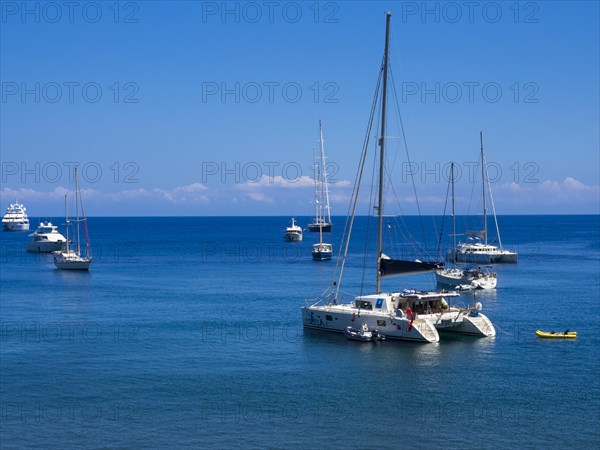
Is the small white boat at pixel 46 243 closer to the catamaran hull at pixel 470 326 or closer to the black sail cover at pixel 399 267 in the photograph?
the black sail cover at pixel 399 267

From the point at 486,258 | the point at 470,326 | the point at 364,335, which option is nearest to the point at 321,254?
the point at 486,258

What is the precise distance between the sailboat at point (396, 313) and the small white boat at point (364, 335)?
0.89 feet

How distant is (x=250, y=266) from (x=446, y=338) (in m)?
73.6

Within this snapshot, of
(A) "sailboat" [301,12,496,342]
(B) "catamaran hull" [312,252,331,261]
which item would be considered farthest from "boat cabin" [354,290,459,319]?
(B) "catamaran hull" [312,252,331,261]

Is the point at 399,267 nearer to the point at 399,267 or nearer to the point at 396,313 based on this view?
the point at 399,267

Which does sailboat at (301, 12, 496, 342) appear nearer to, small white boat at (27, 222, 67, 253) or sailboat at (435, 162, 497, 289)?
sailboat at (435, 162, 497, 289)

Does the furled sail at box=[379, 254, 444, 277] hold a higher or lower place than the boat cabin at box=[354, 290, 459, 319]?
higher

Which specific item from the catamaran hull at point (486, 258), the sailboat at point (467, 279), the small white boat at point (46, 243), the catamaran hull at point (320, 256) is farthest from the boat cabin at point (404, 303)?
the small white boat at point (46, 243)

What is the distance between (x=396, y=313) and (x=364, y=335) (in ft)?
9.53

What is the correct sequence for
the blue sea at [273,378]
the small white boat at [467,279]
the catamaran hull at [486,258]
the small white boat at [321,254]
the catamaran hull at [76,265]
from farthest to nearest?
the small white boat at [321,254]
the catamaran hull at [486,258]
the catamaran hull at [76,265]
the small white boat at [467,279]
the blue sea at [273,378]

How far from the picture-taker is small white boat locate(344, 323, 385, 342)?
55906 mm

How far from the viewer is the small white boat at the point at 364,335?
55906 mm

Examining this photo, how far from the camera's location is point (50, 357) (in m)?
52.0

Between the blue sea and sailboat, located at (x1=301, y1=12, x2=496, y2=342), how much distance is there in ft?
3.54
